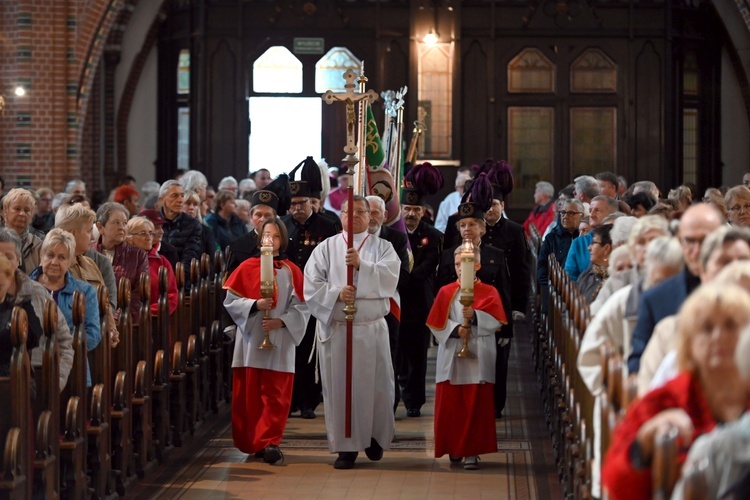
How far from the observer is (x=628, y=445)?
3.99 m

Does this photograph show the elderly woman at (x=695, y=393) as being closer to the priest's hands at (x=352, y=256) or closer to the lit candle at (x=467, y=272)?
the lit candle at (x=467, y=272)

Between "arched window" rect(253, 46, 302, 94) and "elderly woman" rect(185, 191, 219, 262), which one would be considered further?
"arched window" rect(253, 46, 302, 94)

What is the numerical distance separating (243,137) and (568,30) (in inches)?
211

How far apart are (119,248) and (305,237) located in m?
1.67

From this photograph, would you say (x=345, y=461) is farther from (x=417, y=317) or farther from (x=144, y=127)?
(x=144, y=127)

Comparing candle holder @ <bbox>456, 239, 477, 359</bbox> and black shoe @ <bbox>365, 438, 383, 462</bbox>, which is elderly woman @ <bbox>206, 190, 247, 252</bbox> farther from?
candle holder @ <bbox>456, 239, 477, 359</bbox>

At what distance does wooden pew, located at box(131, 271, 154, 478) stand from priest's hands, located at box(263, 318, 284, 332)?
794 millimetres

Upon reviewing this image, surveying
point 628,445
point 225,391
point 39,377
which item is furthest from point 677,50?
point 628,445

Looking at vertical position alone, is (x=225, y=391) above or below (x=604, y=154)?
below

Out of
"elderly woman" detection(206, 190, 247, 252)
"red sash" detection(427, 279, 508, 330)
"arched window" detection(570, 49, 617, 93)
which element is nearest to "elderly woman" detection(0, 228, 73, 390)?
"red sash" detection(427, 279, 508, 330)

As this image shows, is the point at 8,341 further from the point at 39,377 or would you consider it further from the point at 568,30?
the point at 568,30

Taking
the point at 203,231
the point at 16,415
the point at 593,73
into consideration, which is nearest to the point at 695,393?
the point at 16,415

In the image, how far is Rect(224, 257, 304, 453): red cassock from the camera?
930 cm

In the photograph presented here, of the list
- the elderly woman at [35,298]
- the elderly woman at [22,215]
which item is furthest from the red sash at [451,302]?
the elderly woman at [22,215]
